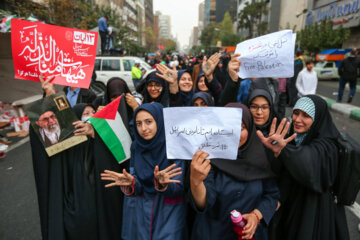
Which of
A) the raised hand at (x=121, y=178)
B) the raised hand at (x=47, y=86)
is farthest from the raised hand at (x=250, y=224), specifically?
the raised hand at (x=47, y=86)

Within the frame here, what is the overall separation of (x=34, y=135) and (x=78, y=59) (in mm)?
827

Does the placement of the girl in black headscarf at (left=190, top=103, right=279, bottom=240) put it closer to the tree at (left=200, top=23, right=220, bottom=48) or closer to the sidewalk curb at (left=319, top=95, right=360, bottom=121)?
the sidewalk curb at (left=319, top=95, right=360, bottom=121)

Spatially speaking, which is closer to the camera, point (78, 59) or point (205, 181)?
point (205, 181)

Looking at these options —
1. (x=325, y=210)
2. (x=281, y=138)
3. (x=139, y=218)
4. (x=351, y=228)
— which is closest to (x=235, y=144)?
(x=281, y=138)

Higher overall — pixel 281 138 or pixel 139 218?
pixel 281 138

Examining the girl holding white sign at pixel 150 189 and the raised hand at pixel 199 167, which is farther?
the girl holding white sign at pixel 150 189

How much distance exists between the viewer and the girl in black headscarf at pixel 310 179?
1.40 meters

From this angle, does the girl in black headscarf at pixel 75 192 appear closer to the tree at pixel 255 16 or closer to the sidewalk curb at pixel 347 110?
the sidewalk curb at pixel 347 110

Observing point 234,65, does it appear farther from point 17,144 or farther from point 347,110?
point 347,110

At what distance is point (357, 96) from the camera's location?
10.1m

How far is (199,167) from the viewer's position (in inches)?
53.7

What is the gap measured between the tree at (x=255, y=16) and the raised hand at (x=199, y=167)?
44.3 metres

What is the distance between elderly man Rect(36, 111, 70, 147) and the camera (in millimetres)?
1649

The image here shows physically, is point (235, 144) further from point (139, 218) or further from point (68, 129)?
point (68, 129)
